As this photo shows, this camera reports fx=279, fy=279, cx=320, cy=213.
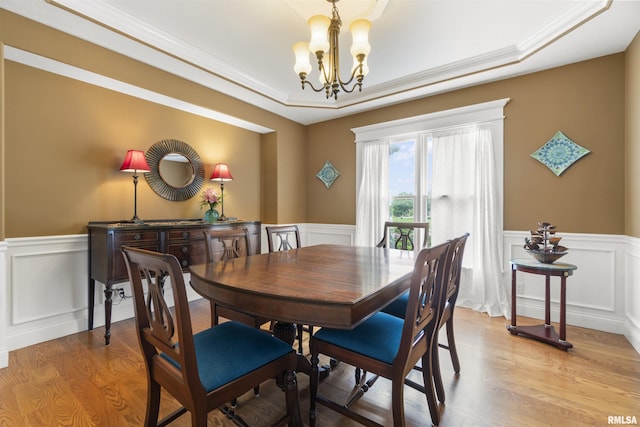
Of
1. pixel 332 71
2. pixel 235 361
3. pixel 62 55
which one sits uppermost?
pixel 62 55

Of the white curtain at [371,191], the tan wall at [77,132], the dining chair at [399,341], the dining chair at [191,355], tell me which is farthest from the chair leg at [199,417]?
the white curtain at [371,191]

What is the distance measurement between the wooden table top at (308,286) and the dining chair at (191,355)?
0.22 meters

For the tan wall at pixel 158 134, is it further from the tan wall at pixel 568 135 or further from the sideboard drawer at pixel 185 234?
the sideboard drawer at pixel 185 234

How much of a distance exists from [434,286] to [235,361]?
3.39 feet

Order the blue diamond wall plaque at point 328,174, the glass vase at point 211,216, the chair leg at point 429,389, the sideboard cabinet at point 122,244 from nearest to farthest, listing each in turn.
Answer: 1. the chair leg at point 429,389
2. the sideboard cabinet at point 122,244
3. the glass vase at point 211,216
4. the blue diamond wall plaque at point 328,174

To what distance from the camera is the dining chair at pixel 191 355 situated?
101 cm

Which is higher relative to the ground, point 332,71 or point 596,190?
point 332,71

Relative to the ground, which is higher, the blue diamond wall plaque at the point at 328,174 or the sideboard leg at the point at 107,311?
the blue diamond wall plaque at the point at 328,174

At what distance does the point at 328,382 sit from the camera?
1.87m

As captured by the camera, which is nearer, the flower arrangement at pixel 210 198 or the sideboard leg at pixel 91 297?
the sideboard leg at pixel 91 297

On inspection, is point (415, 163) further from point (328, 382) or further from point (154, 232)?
point (154, 232)

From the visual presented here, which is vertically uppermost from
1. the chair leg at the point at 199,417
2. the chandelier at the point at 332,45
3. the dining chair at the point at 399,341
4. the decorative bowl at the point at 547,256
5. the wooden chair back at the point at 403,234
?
the chandelier at the point at 332,45

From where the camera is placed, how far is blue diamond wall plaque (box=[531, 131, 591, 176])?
9.10 ft

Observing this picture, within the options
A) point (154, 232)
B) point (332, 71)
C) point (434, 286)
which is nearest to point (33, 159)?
point (154, 232)
